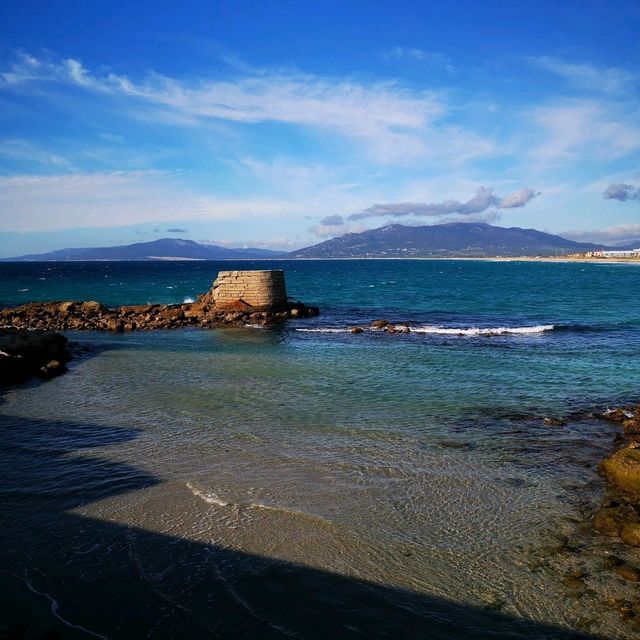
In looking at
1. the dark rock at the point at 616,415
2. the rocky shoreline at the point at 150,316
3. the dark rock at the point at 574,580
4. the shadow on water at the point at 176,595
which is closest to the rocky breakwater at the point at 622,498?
the dark rock at the point at 574,580

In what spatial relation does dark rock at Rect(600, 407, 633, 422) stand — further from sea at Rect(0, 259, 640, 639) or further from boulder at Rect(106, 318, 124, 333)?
boulder at Rect(106, 318, 124, 333)

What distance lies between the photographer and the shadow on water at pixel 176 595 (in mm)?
5648

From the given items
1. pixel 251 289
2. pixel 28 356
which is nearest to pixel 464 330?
pixel 251 289

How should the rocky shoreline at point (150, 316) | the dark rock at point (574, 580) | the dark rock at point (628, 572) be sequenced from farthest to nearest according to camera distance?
the rocky shoreline at point (150, 316) → the dark rock at point (628, 572) → the dark rock at point (574, 580)

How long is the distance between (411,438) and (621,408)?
613cm

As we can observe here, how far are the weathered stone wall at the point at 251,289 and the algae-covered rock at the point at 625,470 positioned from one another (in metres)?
27.0

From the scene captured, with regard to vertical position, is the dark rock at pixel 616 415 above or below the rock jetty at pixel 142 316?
below

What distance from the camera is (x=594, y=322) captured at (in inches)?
1283

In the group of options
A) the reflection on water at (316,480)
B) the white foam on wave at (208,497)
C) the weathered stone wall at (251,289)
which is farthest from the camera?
the weathered stone wall at (251,289)

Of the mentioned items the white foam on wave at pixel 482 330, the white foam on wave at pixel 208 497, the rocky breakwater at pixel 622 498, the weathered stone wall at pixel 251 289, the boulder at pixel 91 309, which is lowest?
the white foam on wave at pixel 482 330

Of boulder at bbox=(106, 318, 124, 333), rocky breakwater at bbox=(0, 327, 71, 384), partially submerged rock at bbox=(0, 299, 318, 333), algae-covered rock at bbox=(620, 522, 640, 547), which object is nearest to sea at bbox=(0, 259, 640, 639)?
algae-covered rock at bbox=(620, 522, 640, 547)

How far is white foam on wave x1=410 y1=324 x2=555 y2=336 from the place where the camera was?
92.4ft

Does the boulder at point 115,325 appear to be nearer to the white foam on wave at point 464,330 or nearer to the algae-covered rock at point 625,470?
the white foam on wave at point 464,330

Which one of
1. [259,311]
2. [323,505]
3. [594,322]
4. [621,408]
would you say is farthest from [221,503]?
[594,322]
